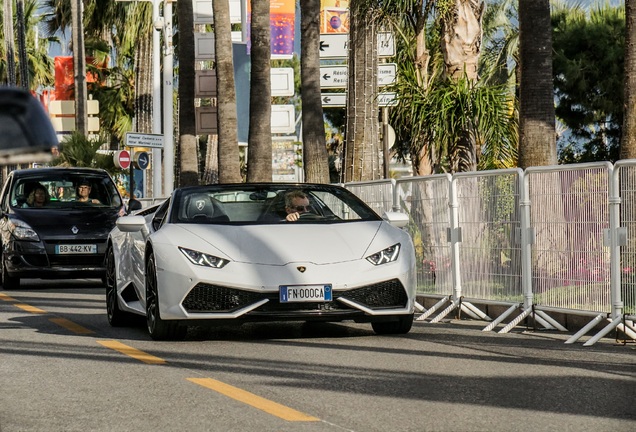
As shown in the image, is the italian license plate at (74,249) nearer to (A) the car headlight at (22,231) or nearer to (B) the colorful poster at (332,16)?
(A) the car headlight at (22,231)

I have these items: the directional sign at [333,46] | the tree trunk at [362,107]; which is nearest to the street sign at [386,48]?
the directional sign at [333,46]

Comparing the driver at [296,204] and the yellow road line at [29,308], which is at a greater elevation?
the driver at [296,204]

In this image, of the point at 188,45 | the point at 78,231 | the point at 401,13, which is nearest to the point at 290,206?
the point at 78,231

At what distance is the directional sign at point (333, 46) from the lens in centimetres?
3156

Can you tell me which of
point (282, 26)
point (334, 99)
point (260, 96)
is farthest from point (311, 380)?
point (282, 26)

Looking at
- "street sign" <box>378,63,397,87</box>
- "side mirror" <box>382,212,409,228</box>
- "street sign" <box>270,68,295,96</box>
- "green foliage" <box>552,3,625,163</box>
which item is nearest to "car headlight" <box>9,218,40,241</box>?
"side mirror" <box>382,212,409,228</box>

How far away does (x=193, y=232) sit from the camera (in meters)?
11.4

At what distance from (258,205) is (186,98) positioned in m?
21.6

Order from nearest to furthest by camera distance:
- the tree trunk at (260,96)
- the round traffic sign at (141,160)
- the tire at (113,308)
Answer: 1. the tire at (113,308)
2. the tree trunk at (260,96)
3. the round traffic sign at (141,160)

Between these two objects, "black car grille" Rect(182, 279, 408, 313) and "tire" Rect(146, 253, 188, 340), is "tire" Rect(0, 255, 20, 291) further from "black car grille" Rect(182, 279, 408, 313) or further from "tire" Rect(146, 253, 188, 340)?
"black car grille" Rect(182, 279, 408, 313)

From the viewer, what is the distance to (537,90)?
1550cm

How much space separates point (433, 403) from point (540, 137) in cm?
805

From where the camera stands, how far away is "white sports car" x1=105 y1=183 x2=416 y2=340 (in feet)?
36.1

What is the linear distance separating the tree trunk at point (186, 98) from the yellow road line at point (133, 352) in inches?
871
